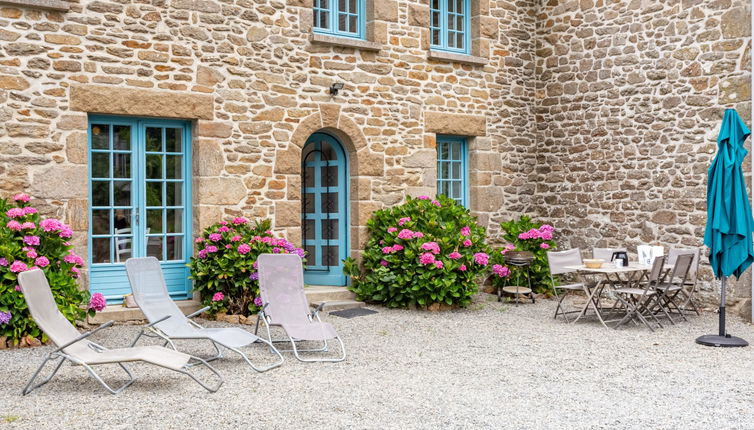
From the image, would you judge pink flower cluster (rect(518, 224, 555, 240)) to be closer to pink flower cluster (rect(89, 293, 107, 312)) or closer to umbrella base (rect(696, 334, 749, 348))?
umbrella base (rect(696, 334, 749, 348))

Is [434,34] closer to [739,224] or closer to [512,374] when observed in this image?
[739,224]

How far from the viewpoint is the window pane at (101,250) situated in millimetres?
8102

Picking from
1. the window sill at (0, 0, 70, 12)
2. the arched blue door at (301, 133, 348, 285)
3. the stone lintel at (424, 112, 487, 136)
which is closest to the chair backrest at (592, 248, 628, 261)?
the stone lintel at (424, 112, 487, 136)

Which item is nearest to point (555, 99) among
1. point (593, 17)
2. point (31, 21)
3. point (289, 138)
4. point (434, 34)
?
point (593, 17)

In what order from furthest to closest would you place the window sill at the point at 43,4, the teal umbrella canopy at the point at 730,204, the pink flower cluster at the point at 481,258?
1. the pink flower cluster at the point at 481,258
2. the window sill at the point at 43,4
3. the teal umbrella canopy at the point at 730,204

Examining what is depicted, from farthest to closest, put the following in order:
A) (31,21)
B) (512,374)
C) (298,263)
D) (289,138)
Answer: (289,138)
(31,21)
(298,263)
(512,374)

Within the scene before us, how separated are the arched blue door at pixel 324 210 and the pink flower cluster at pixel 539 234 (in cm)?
246

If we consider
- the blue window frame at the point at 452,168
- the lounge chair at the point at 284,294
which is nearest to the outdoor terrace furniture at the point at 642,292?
the lounge chair at the point at 284,294

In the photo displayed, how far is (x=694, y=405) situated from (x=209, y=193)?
18.0ft

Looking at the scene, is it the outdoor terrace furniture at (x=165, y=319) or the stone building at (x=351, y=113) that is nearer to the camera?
the outdoor terrace furniture at (x=165, y=319)

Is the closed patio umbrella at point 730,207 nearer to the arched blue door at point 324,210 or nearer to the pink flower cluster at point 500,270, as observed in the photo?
the pink flower cluster at point 500,270

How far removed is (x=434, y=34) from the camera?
10680 mm

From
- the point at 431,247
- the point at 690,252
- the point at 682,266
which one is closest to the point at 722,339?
the point at 682,266

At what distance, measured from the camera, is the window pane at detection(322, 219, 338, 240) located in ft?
32.7
